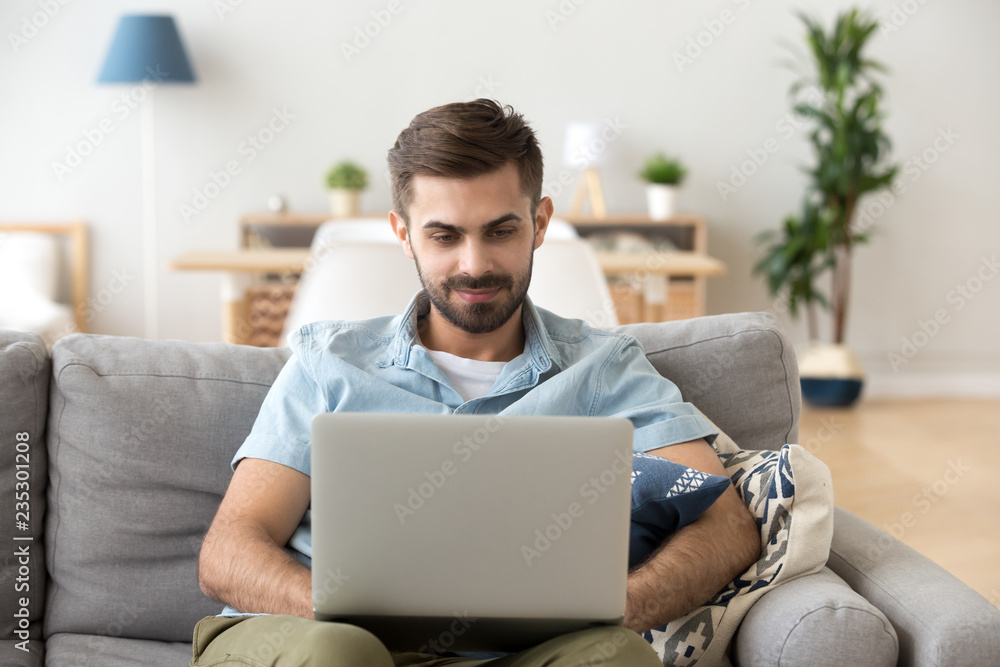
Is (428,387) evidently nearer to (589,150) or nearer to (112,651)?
(112,651)

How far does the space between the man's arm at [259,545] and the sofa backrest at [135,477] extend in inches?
6.6

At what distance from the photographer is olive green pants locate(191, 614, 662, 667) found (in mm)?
963

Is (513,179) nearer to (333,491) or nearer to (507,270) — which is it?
(507,270)

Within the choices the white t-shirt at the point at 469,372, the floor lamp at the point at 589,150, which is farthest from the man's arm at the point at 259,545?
the floor lamp at the point at 589,150

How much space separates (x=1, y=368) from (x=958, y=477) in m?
3.22

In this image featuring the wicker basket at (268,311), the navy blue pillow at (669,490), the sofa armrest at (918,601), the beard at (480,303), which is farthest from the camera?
the wicker basket at (268,311)

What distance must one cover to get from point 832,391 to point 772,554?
3500 millimetres

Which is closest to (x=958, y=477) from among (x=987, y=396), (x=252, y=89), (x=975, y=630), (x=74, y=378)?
(x=987, y=396)

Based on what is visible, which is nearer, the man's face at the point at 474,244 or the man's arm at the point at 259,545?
the man's arm at the point at 259,545

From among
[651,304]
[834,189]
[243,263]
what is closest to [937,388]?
[834,189]

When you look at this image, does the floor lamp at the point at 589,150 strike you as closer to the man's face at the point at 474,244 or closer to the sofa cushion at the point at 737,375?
the sofa cushion at the point at 737,375

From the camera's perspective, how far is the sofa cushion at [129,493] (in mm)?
1447

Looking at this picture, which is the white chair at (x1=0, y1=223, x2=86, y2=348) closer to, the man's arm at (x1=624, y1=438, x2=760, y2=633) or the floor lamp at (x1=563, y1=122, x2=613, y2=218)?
the floor lamp at (x1=563, y1=122, x2=613, y2=218)

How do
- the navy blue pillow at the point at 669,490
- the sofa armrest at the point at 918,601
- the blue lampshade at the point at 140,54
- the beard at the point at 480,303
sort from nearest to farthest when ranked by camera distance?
1. the sofa armrest at the point at 918,601
2. the navy blue pillow at the point at 669,490
3. the beard at the point at 480,303
4. the blue lampshade at the point at 140,54
